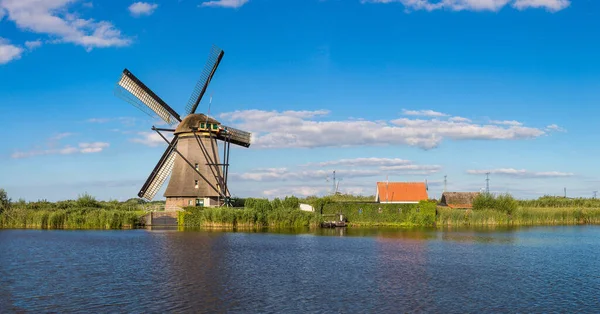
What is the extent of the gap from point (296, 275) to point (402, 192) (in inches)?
1552

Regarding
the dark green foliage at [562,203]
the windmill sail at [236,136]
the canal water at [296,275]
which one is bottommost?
the canal water at [296,275]

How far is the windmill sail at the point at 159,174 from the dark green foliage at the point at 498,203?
3090 centimetres

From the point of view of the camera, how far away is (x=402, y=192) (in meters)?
59.0

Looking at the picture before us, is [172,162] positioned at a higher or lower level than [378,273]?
higher

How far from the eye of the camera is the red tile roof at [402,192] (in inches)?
2303

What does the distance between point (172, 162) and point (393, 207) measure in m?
21.6

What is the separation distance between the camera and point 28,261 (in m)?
24.4

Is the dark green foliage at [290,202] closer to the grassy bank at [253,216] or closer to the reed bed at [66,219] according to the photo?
the grassy bank at [253,216]

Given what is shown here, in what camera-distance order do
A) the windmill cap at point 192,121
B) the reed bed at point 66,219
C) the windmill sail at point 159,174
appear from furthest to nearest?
the windmill sail at point 159,174
the windmill cap at point 192,121
the reed bed at point 66,219

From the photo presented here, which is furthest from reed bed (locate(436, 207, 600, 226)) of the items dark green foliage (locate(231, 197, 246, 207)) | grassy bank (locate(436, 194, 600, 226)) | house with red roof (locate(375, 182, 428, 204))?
dark green foliage (locate(231, 197, 246, 207))

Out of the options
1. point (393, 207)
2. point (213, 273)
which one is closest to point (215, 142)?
point (393, 207)

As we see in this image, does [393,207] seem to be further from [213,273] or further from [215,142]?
[213,273]

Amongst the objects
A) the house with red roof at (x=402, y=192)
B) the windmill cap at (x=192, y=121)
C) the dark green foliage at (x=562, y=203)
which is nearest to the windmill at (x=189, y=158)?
the windmill cap at (x=192, y=121)

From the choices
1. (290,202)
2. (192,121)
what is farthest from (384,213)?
(192,121)
